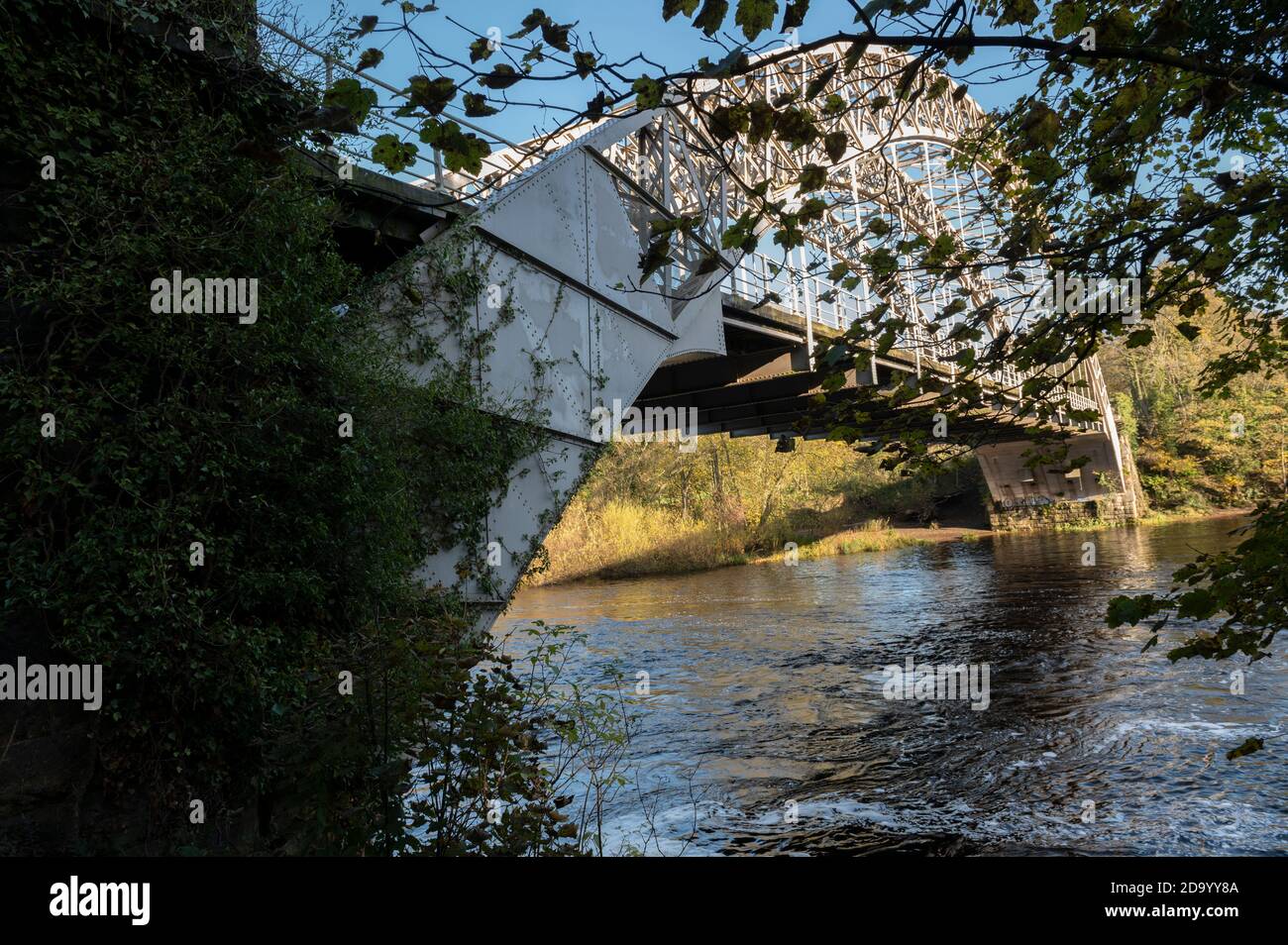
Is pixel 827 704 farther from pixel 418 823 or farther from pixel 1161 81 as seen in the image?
pixel 1161 81

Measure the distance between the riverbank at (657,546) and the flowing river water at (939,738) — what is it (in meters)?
10.1

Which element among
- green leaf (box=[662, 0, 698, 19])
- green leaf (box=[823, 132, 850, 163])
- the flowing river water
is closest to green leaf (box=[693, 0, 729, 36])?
green leaf (box=[662, 0, 698, 19])

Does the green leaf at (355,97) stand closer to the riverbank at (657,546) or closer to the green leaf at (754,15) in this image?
the green leaf at (754,15)

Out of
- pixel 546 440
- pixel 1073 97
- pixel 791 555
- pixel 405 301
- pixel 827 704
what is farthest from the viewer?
pixel 791 555

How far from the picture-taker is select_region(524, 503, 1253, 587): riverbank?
27875 millimetres

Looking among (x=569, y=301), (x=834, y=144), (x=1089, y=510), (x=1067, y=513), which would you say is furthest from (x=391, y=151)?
(x=1067, y=513)

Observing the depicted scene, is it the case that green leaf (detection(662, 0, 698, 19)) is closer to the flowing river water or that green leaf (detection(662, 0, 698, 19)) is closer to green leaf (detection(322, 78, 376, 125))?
green leaf (detection(322, 78, 376, 125))

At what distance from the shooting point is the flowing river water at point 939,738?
6.05 meters

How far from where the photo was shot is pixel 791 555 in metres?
32.2

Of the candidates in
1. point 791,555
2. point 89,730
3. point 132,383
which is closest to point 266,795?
point 89,730

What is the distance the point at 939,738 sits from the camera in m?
8.49

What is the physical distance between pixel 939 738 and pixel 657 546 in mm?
20968

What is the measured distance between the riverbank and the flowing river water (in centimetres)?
1007
